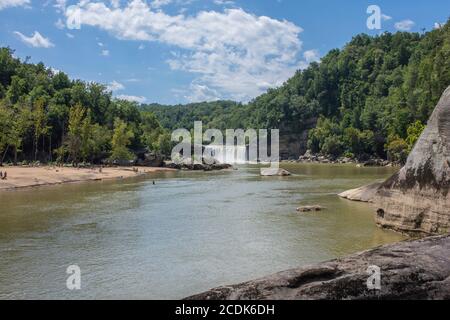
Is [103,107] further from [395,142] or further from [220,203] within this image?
[220,203]

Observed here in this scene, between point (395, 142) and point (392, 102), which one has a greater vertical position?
point (392, 102)

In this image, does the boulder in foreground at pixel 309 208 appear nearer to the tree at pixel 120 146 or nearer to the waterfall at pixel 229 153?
the tree at pixel 120 146

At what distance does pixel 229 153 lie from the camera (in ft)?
538

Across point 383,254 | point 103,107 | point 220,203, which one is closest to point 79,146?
point 103,107

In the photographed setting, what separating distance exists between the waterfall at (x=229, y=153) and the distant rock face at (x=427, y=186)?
122933 millimetres

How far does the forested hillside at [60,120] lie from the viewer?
89375 mm

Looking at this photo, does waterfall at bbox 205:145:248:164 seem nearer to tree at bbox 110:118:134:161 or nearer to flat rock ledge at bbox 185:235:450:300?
tree at bbox 110:118:134:161

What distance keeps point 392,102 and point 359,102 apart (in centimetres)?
3629

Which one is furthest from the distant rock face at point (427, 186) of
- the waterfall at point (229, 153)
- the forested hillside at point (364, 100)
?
the waterfall at point (229, 153)

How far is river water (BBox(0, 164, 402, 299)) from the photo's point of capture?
17517 millimetres

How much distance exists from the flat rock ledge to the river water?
8606mm

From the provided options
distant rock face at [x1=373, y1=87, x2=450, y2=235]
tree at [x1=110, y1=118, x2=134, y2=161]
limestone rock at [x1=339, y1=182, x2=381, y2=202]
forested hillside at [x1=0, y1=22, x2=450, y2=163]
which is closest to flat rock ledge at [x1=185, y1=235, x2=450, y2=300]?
distant rock face at [x1=373, y1=87, x2=450, y2=235]

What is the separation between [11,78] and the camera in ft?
385
